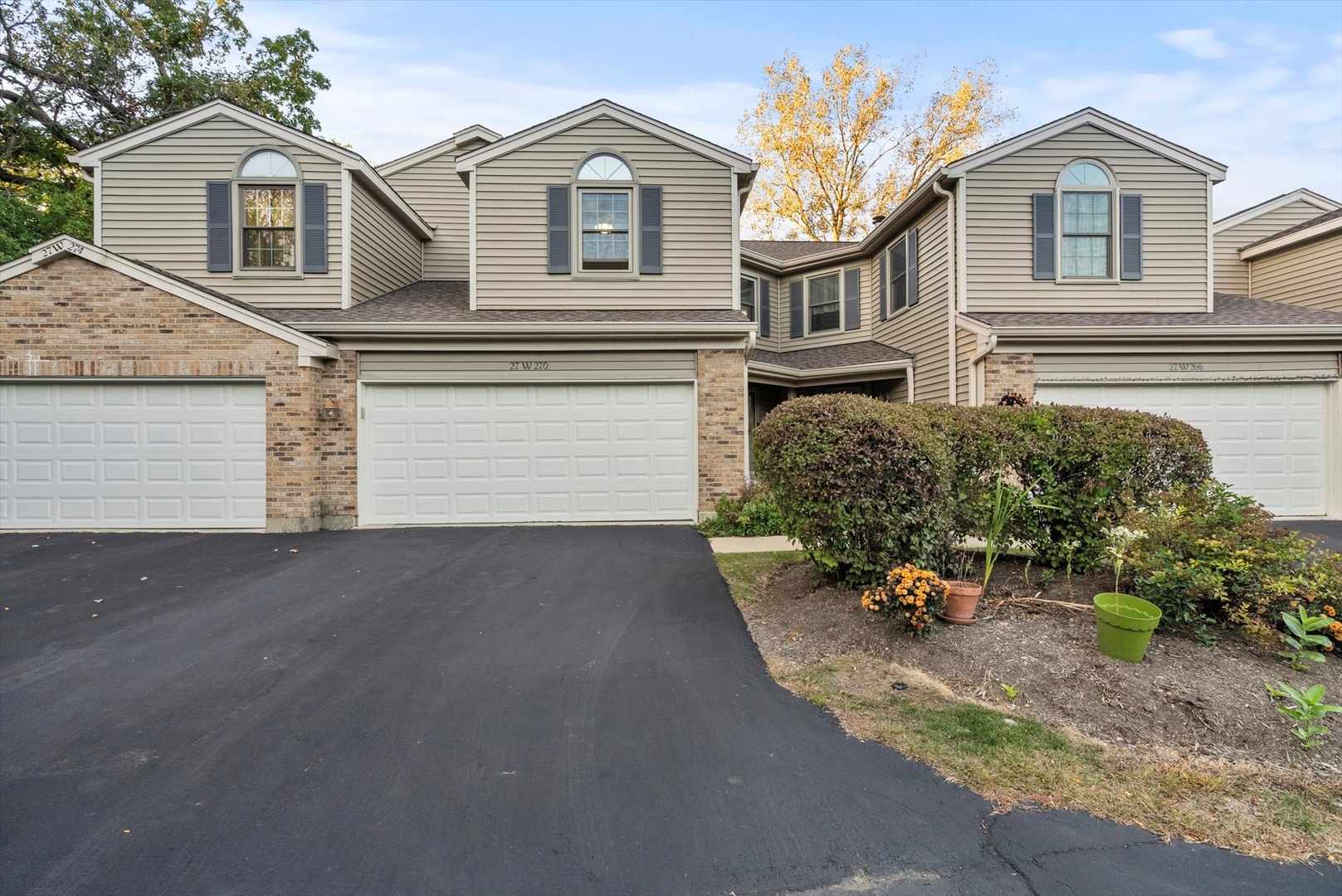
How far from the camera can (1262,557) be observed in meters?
4.13

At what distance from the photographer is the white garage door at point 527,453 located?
935cm

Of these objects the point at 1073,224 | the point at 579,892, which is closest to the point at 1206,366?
the point at 1073,224

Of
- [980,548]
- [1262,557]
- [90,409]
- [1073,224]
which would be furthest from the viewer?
[1073,224]

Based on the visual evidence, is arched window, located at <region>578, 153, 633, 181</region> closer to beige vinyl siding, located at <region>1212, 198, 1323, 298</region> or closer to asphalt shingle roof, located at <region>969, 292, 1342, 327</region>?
asphalt shingle roof, located at <region>969, 292, 1342, 327</region>

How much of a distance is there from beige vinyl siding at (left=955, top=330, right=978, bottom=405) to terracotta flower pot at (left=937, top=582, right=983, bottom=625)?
6.65 meters

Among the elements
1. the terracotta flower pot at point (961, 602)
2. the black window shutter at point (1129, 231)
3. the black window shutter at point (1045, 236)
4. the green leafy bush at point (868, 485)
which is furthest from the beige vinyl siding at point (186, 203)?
the black window shutter at point (1129, 231)

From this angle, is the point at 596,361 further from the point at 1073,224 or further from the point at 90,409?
the point at 1073,224

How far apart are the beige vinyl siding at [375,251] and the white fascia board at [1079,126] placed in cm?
1019

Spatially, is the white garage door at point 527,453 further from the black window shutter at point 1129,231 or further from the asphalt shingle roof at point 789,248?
the black window shutter at point 1129,231

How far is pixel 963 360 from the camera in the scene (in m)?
10.5

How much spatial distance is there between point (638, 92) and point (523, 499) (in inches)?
531

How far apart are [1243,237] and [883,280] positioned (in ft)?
25.3

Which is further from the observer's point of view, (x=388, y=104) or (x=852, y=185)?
(x=852, y=185)

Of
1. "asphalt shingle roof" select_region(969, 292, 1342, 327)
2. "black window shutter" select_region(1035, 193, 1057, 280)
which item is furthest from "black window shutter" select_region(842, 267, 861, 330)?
"black window shutter" select_region(1035, 193, 1057, 280)
